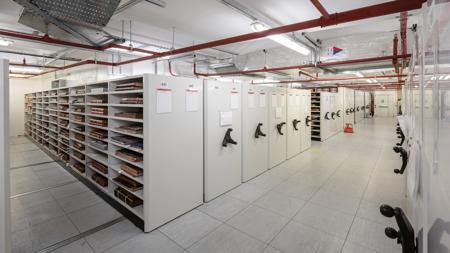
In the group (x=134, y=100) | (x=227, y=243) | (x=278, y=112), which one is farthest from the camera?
(x=278, y=112)

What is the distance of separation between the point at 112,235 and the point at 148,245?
48cm

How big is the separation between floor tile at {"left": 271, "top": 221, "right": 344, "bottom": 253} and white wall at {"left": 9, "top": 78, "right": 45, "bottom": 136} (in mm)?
10111

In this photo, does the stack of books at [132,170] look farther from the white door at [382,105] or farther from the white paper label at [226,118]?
the white door at [382,105]

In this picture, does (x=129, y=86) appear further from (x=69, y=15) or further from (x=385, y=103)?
(x=385, y=103)

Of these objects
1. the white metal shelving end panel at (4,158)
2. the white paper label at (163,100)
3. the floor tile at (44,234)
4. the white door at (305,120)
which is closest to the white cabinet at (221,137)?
the white paper label at (163,100)

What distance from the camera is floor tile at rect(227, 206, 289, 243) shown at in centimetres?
230

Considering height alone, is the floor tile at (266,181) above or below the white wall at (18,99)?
below

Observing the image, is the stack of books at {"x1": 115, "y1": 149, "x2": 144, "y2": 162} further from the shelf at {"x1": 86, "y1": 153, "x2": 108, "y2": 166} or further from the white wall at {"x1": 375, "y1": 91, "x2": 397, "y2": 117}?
the white wall at {"x1": 375, "y1": 91, "x2": 397, "y2": 117}

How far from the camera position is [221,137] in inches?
125

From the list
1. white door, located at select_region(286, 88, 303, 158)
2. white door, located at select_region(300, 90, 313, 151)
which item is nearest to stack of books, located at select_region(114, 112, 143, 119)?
white door, located at select_region(286, 88, 303, 158)

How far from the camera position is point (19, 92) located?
8.42 m

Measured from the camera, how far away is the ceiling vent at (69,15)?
1.75m

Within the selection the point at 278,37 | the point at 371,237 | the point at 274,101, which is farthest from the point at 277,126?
the point at 371,237

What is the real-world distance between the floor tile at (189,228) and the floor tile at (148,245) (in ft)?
0.24
